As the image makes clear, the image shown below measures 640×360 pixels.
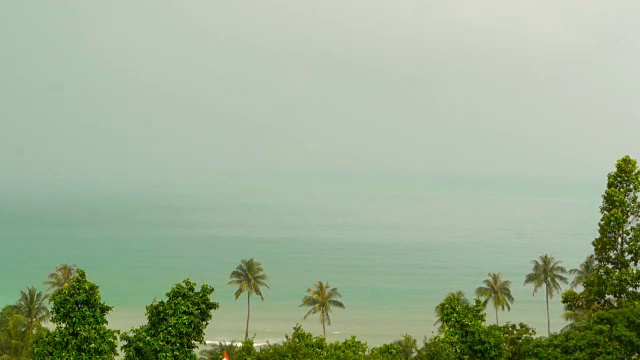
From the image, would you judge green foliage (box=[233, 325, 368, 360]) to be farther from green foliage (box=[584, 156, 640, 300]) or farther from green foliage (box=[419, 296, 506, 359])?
green foliage (box=[584, 156, 640, 300])

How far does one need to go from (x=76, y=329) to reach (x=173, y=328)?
13.1 feet

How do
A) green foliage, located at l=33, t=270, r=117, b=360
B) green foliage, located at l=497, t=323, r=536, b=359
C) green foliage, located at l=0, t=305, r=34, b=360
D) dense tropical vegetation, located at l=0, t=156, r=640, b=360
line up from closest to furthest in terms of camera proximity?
1. green foliage, located at l=33, t=270, r=117, b=360
2. dense tropical vegetation, located at l=0, t=156, r=640, b=360
3. green foliage, located at l=497, t=323, r=536, b=359
4. green foliage, located at l=0, t=305, r=34, b=360

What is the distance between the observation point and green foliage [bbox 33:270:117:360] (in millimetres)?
26969

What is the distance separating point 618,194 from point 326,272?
130 metres

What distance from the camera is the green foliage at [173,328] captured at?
Result: 28.0 meters

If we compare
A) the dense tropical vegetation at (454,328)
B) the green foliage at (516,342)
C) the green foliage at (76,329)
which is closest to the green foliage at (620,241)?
the dense tropical vegetation at (454,328)

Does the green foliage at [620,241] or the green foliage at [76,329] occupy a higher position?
the green foliage at [620,241]

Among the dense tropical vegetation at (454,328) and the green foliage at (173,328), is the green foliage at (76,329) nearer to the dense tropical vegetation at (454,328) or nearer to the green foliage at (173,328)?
the dense tropical vegetation at (454,328)

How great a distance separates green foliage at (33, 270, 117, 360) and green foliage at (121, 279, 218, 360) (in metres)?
1.55

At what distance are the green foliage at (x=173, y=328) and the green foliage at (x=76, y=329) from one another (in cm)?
155

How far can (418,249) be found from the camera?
19738 centimetres

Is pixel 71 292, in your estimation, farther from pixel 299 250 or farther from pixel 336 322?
pixel 299 250

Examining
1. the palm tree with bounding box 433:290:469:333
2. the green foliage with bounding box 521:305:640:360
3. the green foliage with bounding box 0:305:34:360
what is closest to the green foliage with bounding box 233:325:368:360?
the palm tree with bounding box 433:290:469:333

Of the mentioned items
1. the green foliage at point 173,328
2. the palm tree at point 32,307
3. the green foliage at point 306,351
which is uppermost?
the palm tree at point 32,307
